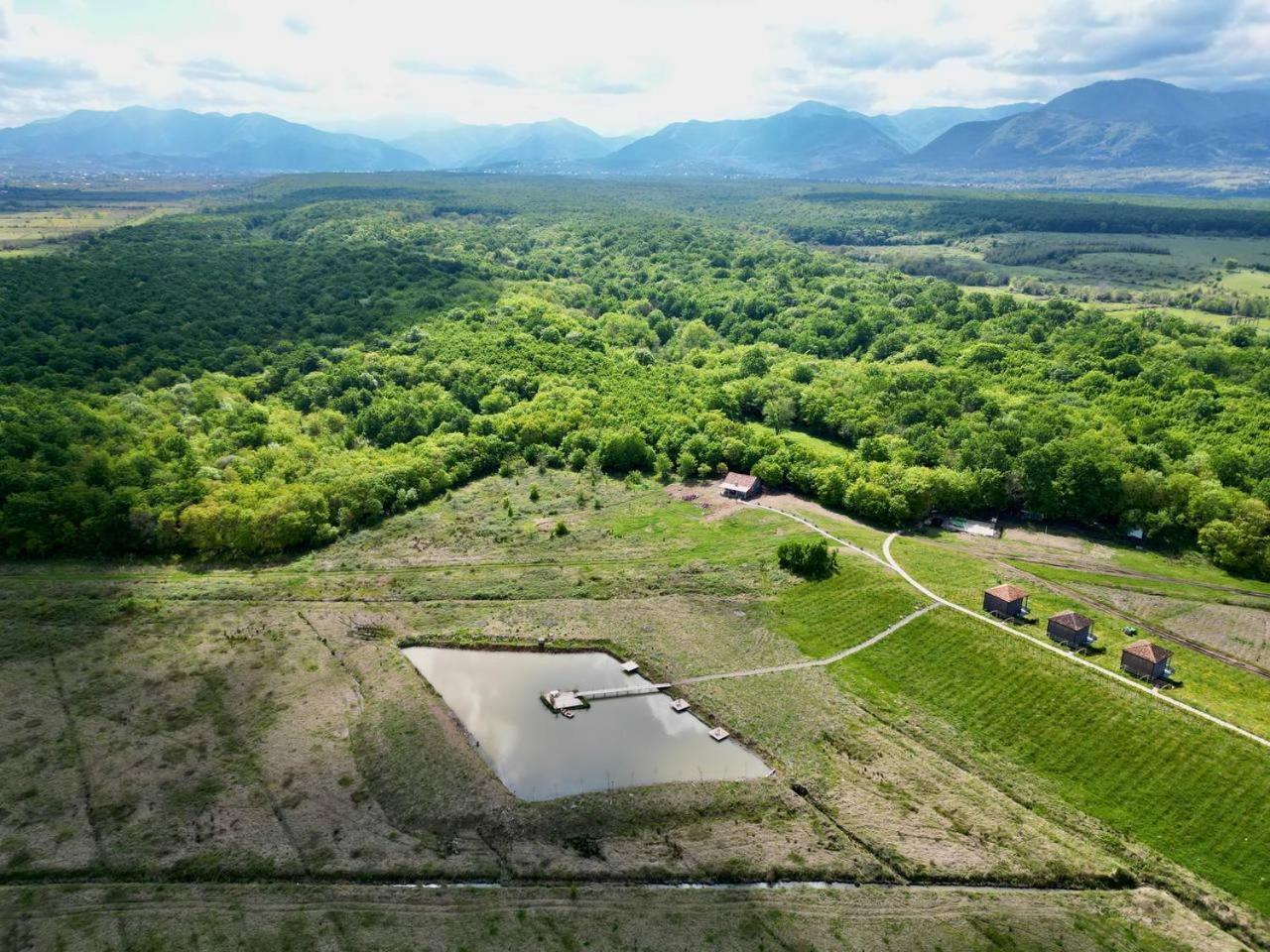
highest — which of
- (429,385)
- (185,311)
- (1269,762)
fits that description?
(185,311)

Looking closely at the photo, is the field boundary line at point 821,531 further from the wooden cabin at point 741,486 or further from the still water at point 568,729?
the still water at point 568,729

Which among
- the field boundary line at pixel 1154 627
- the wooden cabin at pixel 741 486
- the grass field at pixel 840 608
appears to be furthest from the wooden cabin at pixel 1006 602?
the wooden cabin at pixel 741 486

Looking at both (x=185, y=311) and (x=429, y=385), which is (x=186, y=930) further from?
(x=185, y=311)

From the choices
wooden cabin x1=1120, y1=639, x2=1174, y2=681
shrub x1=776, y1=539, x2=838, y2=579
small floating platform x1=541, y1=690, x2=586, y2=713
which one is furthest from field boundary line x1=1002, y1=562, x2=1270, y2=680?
small floating platform x1=541, y1=690, x2=586, y2=713

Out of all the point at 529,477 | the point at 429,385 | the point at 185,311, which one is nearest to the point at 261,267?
the point at 185,311

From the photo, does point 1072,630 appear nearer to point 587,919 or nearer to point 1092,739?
point 1092,739

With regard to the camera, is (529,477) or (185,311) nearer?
(529,477)

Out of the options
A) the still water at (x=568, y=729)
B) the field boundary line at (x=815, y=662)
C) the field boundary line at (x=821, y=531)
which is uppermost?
the field boundary line at (x=821, y=531)
